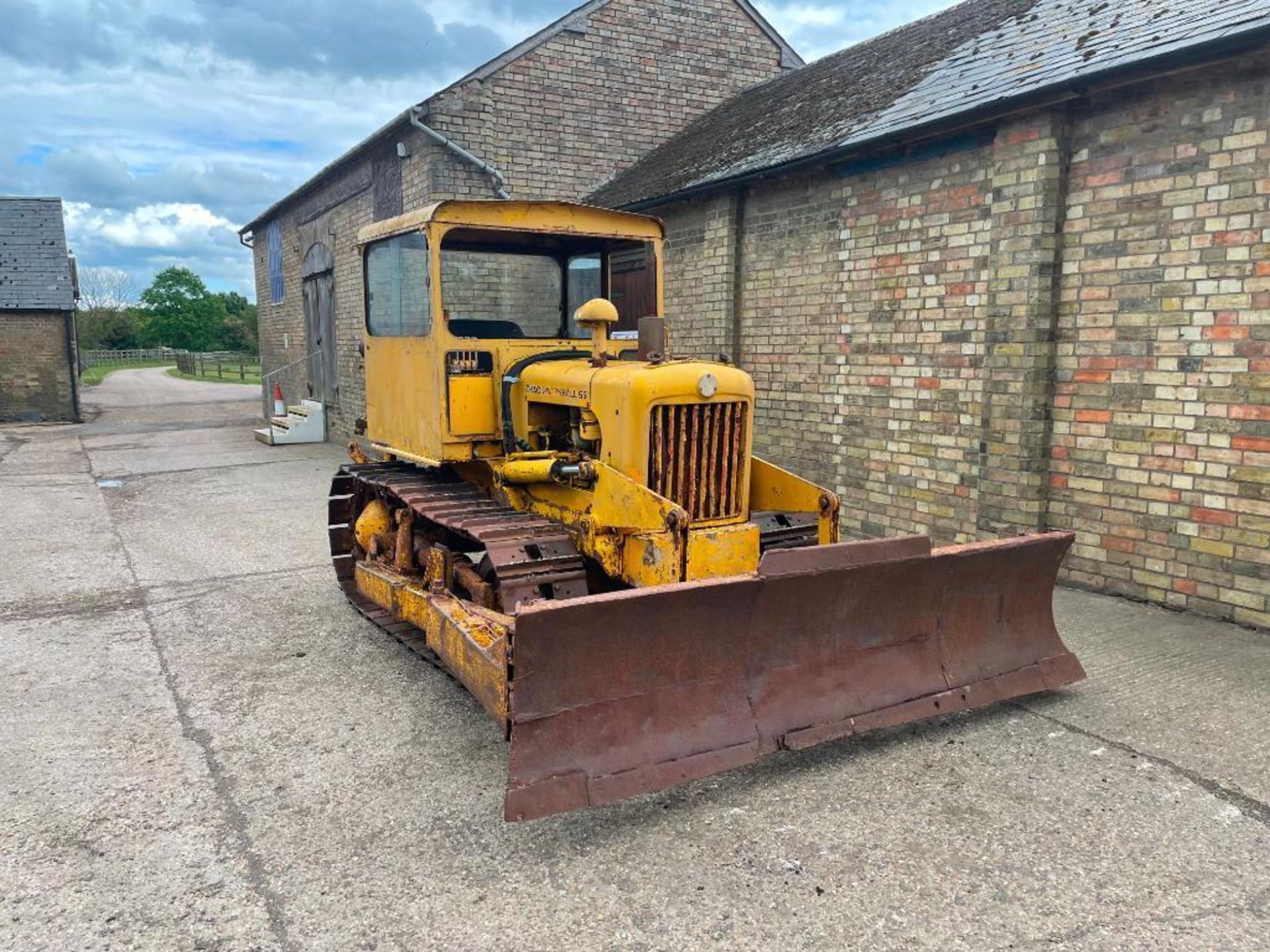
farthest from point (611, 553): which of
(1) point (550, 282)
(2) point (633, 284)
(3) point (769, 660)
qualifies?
(1) point (550, 282)

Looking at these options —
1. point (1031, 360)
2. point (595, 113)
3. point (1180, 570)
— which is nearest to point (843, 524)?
point (1031, 360)

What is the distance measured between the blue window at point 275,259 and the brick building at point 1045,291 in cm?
1262

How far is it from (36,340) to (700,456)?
2151 centimetres

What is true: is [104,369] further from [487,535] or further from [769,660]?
[769,660]

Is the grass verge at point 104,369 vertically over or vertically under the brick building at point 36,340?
under

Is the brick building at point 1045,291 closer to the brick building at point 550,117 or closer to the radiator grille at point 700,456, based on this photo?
the radiator grille at point 700,456

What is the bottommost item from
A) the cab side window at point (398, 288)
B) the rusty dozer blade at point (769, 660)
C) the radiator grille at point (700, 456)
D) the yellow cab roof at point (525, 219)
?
the rusty dozer blade at point (769, 660)

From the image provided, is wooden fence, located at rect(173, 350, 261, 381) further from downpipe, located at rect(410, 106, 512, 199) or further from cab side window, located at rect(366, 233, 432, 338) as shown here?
cab side window, located at rect(366, 233, 432, 338)

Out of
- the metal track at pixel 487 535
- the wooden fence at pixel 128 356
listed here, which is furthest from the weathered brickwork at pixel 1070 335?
the wooden fence at pixel 128 356

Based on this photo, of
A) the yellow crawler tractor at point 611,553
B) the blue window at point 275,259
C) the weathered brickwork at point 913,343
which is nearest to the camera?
the yellow crawler tractor at point 611,553

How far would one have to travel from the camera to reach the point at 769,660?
3535mm

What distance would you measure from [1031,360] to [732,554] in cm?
312

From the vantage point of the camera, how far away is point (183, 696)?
4.39 metres

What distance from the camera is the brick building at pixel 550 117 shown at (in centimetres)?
1107
